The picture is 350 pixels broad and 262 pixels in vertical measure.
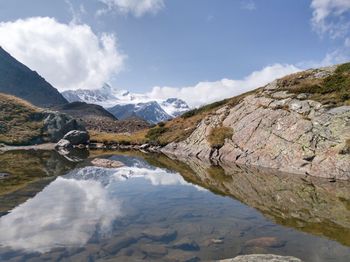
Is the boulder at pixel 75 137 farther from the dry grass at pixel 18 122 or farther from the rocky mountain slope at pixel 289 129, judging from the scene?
the rocky mountain slope at pixel 289 129

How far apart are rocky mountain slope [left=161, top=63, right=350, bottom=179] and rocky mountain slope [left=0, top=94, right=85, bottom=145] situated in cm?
4773

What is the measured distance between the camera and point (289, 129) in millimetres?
61281

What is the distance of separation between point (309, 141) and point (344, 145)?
6890 mm

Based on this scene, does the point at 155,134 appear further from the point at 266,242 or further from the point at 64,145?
the point at 266,242

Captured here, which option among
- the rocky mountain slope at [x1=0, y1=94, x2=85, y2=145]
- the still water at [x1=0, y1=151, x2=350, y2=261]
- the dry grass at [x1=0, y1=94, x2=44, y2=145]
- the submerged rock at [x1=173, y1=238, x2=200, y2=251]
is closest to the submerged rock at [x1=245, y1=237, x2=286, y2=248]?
the still water at [x1=0, y1=151, x2=350, y2=261]

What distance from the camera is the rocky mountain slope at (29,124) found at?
4284 inches

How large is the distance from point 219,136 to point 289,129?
1929 cm

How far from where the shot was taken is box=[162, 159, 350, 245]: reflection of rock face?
24.0 metres

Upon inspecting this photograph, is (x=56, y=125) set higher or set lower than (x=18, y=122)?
lower

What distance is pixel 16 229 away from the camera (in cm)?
2098

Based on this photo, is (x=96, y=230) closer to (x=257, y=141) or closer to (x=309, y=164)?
(x=309, y=164)

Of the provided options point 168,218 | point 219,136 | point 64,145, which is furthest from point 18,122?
point 168,218

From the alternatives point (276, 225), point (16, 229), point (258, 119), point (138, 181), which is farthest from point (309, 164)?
point (16, 229)

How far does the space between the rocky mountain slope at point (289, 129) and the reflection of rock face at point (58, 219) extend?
33.5 metres
